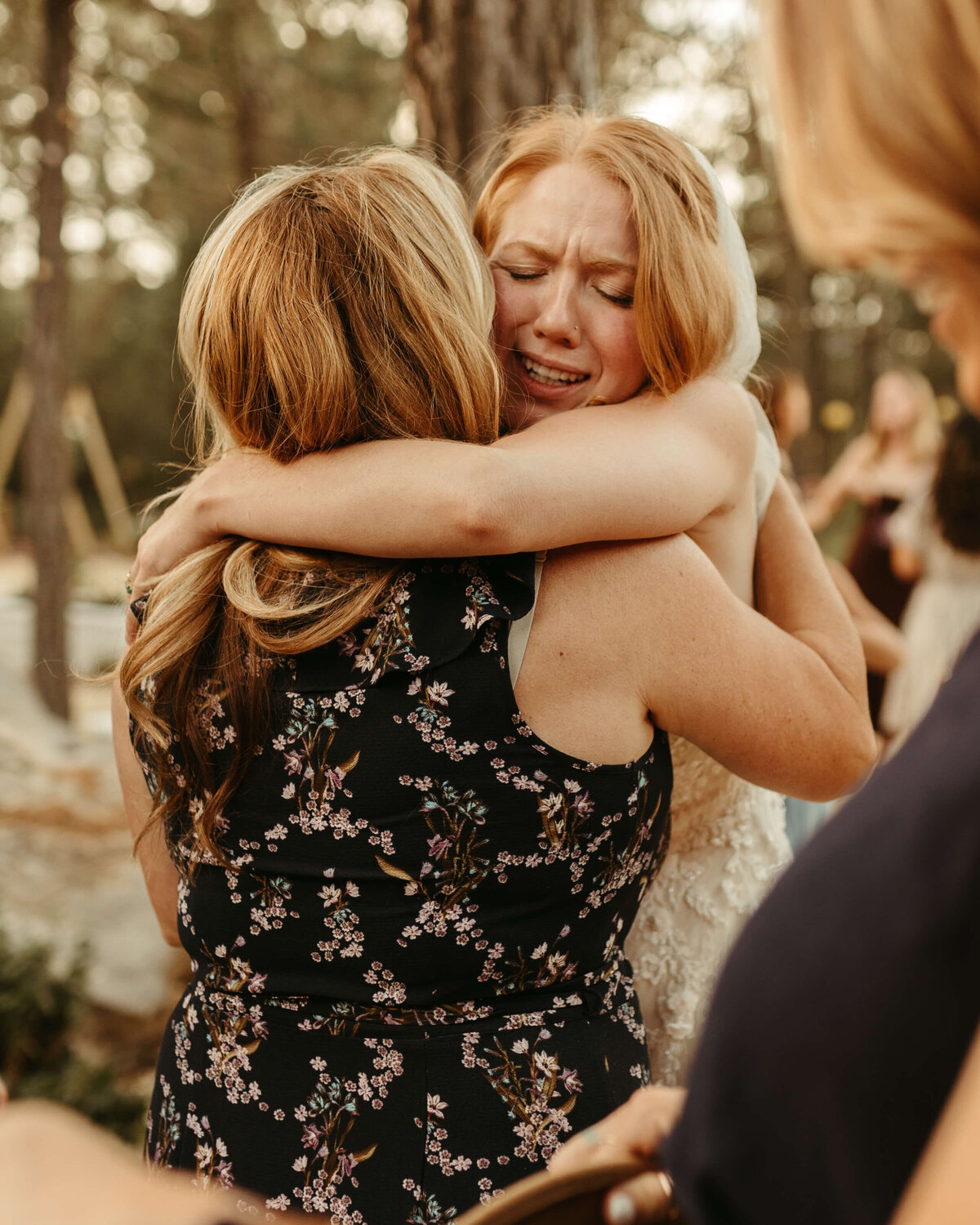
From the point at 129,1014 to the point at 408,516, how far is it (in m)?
4.12

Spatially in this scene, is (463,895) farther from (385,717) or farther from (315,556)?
(315,556)

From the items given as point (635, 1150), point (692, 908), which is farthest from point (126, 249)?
point (635, 1150)

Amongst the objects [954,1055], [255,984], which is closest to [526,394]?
[255,984]

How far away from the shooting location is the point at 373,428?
1.32 m

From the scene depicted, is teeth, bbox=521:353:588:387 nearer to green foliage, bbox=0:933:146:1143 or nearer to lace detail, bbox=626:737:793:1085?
lace detail, bbox=626:737:793:1085

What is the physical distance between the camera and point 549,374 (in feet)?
5.45

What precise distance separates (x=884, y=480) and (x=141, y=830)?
5.91 m

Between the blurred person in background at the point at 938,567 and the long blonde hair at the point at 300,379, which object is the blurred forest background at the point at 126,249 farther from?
the blurred person in background at the point at 938,567

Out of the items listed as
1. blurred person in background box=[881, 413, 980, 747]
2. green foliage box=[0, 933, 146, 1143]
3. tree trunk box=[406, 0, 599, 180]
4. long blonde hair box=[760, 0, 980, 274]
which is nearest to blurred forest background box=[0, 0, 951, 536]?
tree trunk box=[406, 0, 599, 180]

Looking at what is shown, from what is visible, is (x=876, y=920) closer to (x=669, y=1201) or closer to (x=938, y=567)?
(x=669, y=1201)

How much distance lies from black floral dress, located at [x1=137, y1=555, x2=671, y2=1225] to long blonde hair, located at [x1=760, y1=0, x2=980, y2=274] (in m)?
0.64

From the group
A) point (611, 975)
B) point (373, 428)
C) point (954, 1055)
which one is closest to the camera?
point (954, 1055)

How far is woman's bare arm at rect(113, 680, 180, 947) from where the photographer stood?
147 cm

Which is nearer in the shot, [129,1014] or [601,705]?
[601,705]
